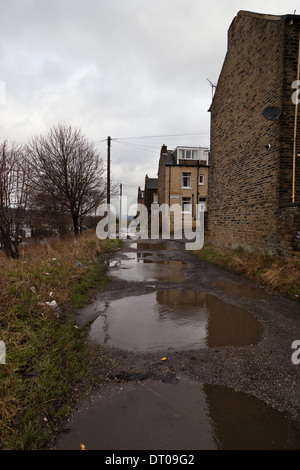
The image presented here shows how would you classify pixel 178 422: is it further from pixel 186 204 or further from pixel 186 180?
pixel 186 180

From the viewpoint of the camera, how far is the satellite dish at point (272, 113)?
8.19 metres

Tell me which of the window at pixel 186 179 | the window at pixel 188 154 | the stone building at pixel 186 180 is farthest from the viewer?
the window at pixel 188 154

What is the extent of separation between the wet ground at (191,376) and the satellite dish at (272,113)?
6180 millimetres

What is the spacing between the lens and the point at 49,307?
450cm

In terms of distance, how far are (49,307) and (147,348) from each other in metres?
2.06

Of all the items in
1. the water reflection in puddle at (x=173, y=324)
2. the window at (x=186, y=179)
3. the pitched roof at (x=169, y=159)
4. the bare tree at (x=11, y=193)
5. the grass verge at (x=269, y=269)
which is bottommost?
the water reflection in puddle at (x=173, y=324)

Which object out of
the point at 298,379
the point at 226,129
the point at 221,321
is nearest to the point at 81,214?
the point at 226,129

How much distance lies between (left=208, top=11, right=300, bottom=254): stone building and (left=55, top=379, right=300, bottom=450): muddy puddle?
581cm

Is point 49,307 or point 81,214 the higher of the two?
point 81,214

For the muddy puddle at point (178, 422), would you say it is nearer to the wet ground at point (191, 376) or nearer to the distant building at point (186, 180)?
the wet ground at point (191, 376)

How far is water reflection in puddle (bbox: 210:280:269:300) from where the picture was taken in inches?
236

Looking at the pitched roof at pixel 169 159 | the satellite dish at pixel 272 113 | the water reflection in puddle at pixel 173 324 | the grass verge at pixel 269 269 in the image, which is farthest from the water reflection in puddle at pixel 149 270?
the pitched roof at pixel 169 159

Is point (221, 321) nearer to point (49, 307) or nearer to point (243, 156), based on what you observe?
point (49, 307)

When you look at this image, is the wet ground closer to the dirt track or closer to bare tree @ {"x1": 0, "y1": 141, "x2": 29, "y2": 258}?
the dirt track
